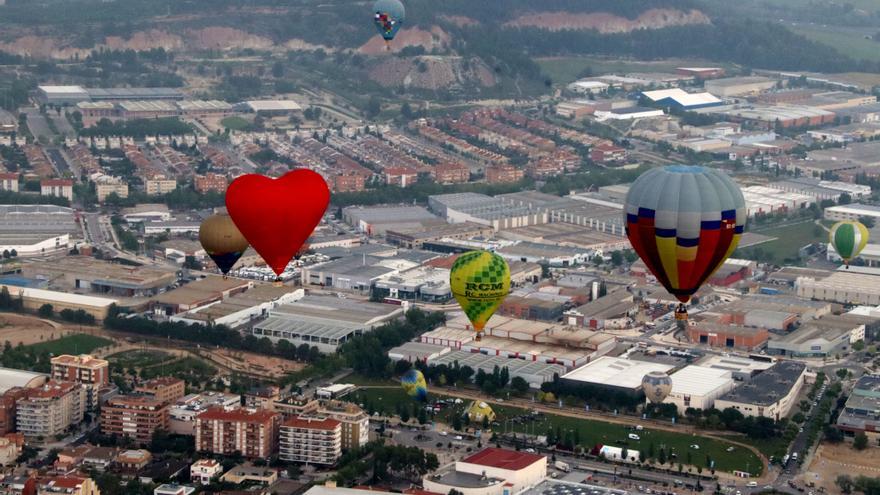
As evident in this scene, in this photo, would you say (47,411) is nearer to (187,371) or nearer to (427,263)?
(187,371)

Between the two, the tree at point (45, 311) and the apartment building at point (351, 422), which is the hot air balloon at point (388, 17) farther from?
the apartment building at point (351, 422)

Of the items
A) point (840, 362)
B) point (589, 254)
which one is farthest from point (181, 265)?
point (840, 362)

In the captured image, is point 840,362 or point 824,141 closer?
point 840,362

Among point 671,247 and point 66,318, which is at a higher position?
point 671,247

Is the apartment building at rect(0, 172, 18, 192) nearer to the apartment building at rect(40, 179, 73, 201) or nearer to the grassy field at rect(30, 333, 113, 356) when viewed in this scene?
the apartment building at rect(40, 179, 73, 201)

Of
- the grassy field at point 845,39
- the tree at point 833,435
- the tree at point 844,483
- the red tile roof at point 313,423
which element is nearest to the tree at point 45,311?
the red tile roof at point 313,423

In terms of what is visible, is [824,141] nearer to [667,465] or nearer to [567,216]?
[567,216]
